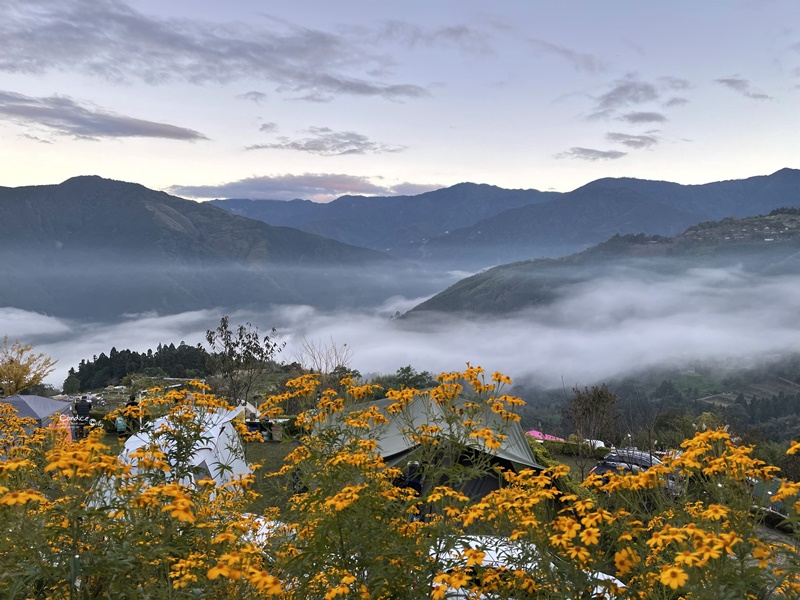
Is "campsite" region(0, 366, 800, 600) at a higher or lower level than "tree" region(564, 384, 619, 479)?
higher

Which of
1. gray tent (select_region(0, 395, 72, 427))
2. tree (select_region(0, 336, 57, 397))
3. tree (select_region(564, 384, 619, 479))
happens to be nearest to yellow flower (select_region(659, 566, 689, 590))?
tree (select_region(564, 384, 619, 479))

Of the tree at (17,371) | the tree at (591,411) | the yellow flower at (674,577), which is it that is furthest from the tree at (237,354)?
the yellow flower at (674,577)

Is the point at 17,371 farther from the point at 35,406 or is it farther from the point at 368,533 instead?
the point at 368,533

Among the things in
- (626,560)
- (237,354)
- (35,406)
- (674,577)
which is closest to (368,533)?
(626,560)

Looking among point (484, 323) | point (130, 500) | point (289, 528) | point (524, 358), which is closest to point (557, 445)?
point (289, 528)

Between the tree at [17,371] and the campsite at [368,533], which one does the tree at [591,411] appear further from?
the tree at [17,371]

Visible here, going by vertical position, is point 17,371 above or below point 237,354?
above

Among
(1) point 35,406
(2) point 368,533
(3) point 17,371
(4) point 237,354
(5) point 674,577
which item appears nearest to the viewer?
(5) point 674,577

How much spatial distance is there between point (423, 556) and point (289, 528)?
1402 millimetres

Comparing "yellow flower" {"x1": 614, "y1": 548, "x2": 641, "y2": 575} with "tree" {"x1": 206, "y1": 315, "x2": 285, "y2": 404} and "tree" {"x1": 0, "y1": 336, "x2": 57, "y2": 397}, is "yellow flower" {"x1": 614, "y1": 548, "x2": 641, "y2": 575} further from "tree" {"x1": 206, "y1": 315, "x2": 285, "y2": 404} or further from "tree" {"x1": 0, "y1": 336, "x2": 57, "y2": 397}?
"tree" {"x1": 0, "y1": 336, "x2": 57, "y2": 397}

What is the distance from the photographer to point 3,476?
10.2ft

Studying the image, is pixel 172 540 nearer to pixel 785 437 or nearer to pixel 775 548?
pixel 775 548

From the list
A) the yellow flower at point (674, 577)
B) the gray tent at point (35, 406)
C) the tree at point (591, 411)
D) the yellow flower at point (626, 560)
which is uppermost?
the yellow flower at point (674, 577)

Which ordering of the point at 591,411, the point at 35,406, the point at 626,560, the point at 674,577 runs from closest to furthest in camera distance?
Answer: the point at 674,577 → the point at 626,560 → the point at 35,406 → the point at 591,411
